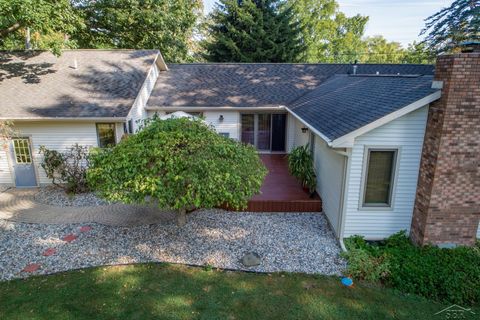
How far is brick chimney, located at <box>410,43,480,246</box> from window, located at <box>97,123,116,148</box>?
1020cm

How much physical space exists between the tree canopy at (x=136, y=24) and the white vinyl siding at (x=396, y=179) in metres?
15.7

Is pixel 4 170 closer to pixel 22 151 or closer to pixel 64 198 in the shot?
pixel 22 151

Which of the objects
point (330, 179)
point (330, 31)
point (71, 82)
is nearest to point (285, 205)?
point (330, 179)

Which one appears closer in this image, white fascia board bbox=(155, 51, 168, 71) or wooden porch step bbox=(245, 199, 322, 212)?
wooden porch step bbox=(245, 199, 322, 212)

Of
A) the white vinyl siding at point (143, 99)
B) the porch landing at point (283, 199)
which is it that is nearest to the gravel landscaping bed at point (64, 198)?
the white vinyl siding at point (143, 99)

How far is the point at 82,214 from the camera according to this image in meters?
9.03

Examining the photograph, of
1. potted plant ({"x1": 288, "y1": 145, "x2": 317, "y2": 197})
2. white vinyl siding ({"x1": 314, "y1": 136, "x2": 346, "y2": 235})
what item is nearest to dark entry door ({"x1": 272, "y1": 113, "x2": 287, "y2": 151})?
potted plant ({"x1": 288, "y1": 145, "x2": 317, "y2": 197})

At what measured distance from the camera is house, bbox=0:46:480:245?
644cm

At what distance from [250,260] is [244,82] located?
11.9 m

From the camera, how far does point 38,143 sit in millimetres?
11047

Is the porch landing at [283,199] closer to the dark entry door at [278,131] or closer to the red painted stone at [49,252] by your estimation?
the dark entry door at [278,131]

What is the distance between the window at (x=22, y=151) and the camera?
1105 cm

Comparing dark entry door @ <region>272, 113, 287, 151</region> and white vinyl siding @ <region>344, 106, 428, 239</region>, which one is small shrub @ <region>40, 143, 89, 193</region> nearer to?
dark entry door @ <region>272, 113, 287, 151</region>

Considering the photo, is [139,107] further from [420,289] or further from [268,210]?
[420,289]
